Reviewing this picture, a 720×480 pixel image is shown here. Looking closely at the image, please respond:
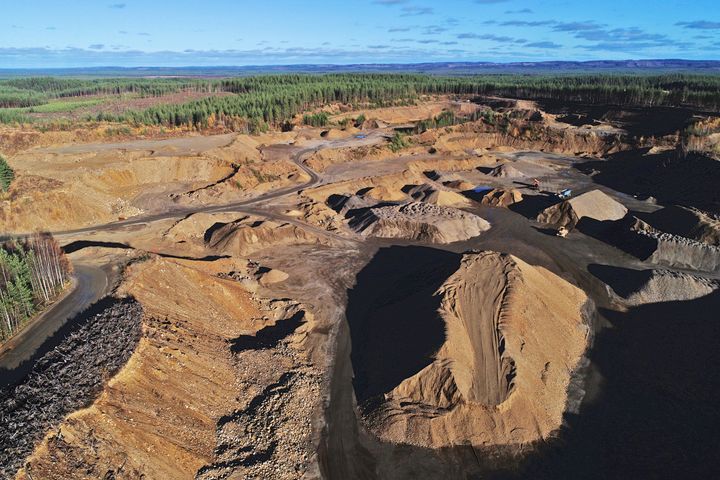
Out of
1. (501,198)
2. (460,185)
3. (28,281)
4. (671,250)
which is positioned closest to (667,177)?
(501,198)

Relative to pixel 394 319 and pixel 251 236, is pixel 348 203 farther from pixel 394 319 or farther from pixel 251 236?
pixel 394 319

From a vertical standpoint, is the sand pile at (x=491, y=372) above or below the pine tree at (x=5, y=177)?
below

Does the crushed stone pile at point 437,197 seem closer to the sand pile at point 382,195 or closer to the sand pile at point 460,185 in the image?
the sand pile at point 382,195

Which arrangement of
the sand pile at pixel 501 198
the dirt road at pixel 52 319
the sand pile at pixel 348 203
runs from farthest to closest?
the sand pile at pixel 501 198 → the sand pile at pixel 348 203 → the dirt road at pixel 52 319

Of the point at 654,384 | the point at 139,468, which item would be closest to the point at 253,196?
the point at 139,468

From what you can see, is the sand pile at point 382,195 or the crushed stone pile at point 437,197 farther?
the sand pile at point 382,195

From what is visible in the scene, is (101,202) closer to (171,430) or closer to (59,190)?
(59,190)

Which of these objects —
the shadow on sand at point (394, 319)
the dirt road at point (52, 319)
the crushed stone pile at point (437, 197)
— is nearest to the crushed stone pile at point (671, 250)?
the shadow on sand at point (394, 319)
